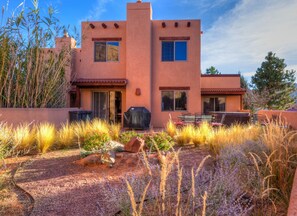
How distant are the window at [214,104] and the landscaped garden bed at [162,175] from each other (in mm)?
8523

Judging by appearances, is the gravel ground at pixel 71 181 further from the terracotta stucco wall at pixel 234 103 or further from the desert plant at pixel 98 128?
the terracotta stucco wall at pixel 234 103

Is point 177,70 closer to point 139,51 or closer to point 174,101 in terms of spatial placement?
point 174,101

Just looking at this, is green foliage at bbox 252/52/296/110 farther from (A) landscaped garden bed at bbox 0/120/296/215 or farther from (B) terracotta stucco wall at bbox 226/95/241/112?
(A) landscaped garden bed at bbox 0/120/296/215

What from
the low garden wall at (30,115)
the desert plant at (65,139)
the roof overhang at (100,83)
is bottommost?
the desert plant at (65,139)

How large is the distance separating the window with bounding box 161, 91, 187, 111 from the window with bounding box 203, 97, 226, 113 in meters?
1.90

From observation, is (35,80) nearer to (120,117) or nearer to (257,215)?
(120,117)

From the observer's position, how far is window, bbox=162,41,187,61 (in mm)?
15117

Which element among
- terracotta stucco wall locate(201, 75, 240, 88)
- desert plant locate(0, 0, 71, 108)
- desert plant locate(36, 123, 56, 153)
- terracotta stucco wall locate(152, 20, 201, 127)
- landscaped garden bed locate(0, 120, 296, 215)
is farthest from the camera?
terracotta stucco wall locate(201, 75, 240, 88)

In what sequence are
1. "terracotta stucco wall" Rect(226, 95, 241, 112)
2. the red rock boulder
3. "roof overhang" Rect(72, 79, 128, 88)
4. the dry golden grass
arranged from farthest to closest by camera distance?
"terracotta stucco wall" Rect(226, 95, 241, 112) → "roof overhang" Rect(72, 79, 128, 88) → the red rock boulder → the dry golden grass

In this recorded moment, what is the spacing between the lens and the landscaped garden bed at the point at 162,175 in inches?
105

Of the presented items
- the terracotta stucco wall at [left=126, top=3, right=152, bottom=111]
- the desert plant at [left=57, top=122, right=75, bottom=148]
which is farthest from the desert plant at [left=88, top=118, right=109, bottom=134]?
the terracotta stucco wall at [left=126, top=3, right=152, bottom=111]

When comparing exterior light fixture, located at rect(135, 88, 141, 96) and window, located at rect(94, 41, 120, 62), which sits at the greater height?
window, located at rect(94, 41, 120, 62)

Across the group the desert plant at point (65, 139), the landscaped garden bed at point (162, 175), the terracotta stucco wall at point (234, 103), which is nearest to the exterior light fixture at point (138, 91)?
the terracotta stucco wall at point (234, 103)

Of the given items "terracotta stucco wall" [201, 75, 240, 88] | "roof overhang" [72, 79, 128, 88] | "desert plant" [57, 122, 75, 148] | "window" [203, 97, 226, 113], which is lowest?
"desert plant" [57, 122, 75, 148]
